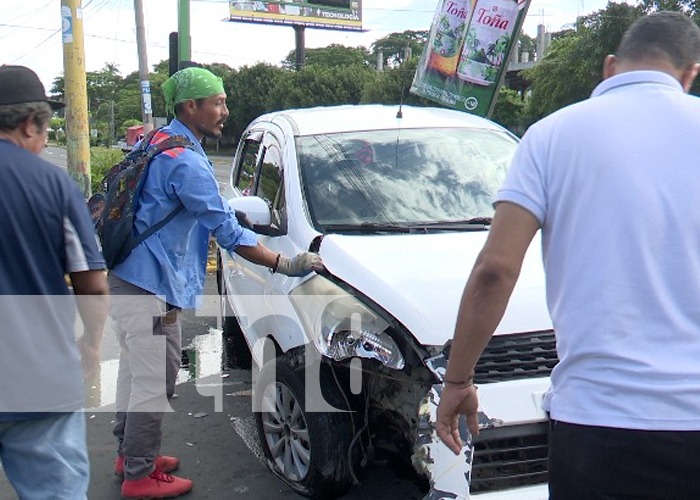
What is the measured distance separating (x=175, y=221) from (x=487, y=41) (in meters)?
9.29

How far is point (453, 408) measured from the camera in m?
2.00

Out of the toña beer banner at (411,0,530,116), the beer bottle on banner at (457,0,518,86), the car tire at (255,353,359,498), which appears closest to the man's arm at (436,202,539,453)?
the car tire at (255,353,359,498)

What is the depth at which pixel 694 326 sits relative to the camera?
1687 mm

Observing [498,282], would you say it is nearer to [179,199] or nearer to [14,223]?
[14,223]

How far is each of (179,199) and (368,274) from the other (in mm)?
964

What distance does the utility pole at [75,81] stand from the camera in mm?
9062

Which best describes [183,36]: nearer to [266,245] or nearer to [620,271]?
[266,245]

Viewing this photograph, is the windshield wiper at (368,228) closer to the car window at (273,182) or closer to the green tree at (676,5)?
the car window at (273,182)

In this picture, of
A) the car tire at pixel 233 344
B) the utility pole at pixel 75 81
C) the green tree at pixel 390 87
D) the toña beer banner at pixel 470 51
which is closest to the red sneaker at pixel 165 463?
the car tire at pixel 233 344

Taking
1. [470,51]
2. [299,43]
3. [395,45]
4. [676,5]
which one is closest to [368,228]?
[470,51]

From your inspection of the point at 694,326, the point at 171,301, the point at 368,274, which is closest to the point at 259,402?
the point at 171,301

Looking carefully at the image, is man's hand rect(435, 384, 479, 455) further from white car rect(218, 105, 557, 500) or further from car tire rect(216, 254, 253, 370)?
car tire rect(216, 254, 253, 370)

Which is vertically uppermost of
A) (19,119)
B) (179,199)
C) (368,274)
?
(19,119)

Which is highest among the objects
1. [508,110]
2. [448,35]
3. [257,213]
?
[448,35]
